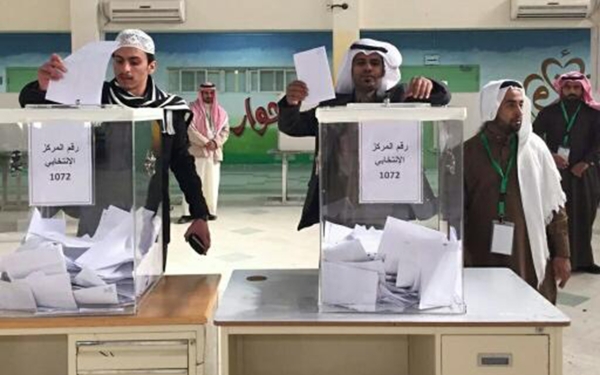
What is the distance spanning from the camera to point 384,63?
2498 millimetres

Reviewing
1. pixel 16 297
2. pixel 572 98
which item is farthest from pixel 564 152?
pixel 16 297

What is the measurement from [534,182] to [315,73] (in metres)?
1.26

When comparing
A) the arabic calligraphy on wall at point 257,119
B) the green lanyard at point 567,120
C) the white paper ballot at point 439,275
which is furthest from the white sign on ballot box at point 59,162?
the arabic calligraphy on wall at point 257,119

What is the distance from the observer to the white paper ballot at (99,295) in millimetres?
1762

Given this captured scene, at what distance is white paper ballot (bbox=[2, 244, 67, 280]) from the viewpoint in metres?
1.76

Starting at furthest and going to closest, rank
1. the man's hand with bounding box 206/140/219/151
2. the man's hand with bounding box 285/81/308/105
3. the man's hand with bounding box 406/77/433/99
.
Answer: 1. the man's hand with bounding box 206/140/219/151
2. the man's hand with bounding box 406/77/433/99
3. the man's hand with bounding box 285/81/308/105

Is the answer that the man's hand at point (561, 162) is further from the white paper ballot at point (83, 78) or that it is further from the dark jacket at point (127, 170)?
the white paper ballot at point (83, 78)

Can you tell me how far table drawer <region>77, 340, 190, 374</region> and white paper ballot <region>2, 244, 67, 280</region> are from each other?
213 millimetres

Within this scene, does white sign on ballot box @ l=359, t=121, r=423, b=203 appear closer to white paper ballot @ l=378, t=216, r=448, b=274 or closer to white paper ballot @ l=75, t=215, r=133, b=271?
white paper ballot @ l=378, t=216, r=448, b=274

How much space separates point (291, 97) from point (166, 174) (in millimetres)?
599

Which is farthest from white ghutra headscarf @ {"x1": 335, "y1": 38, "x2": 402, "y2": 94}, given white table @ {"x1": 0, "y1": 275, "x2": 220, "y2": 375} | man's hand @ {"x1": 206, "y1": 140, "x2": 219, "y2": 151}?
man's hand @ {"x1": 206, "y1": 140, "x2": 219, "y2": 151}

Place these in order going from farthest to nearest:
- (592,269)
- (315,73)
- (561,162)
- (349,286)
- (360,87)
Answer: (592,269) → (561,162) → (360,87) → (315,73) → (349,286)

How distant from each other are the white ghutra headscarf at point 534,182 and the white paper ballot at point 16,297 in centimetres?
191

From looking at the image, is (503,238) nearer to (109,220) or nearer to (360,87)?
(360,87)
